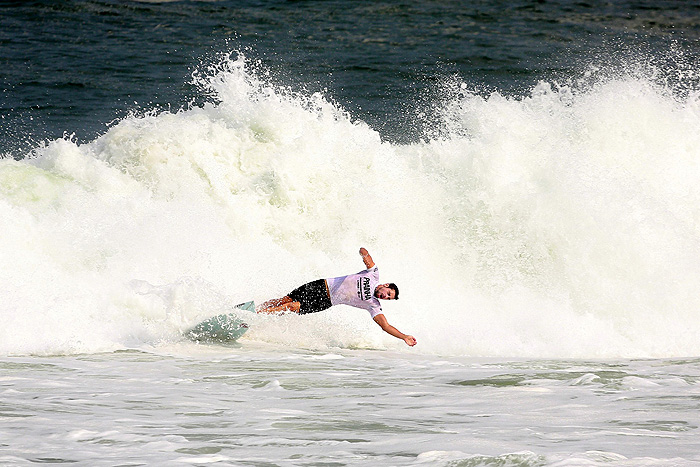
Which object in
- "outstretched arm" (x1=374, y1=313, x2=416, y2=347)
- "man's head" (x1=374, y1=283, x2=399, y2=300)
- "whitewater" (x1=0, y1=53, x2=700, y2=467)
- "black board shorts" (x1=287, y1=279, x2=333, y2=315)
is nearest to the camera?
"whitewater" (x1=0, y1=53, x2=700, y2=467)

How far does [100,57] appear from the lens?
72.5 ft

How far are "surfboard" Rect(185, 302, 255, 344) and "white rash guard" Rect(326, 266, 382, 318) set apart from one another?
97 cm

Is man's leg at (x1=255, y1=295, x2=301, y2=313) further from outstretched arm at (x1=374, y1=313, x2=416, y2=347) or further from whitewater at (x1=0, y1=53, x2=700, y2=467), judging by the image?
outstretched arm at (x1=374, y1=313, x2=416, y2=347)

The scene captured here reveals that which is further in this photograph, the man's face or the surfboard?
the surfboard

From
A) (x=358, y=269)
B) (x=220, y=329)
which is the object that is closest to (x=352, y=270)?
(x=358, y=269)

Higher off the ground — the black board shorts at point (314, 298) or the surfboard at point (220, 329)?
the black board shorts at point (314, 298)

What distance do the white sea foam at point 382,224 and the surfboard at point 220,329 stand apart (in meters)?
0.18

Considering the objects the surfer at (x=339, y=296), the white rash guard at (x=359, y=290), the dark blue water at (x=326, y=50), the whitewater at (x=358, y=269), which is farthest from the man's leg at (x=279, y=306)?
the dark blue water at (x=326, y=50)

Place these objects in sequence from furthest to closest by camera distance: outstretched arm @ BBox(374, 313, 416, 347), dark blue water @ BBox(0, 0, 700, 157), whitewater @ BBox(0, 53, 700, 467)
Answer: dark blue water @ BBox(0, 0, 700, 157) < outstretched arm @ BBox(374, 313, 416, 347) < whitewater @ BBox(0, 53, 700, 467)

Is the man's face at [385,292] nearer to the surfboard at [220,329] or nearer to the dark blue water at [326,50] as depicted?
the surfboard at [220,329]

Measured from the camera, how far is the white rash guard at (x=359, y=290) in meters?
9.16

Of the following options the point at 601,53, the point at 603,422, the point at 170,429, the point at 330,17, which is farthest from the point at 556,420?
the point at 330,17

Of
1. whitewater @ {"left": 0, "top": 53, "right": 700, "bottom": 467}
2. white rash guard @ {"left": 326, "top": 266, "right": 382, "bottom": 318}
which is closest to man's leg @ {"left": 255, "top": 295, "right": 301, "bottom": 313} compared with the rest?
whitewater @ {"left": 0, "top": 53, "right": 700, "bottom": 467}

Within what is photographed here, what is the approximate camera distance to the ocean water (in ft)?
19.2
